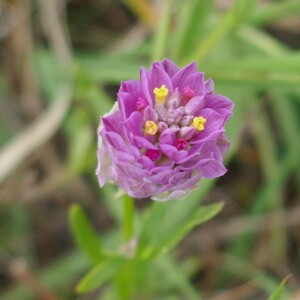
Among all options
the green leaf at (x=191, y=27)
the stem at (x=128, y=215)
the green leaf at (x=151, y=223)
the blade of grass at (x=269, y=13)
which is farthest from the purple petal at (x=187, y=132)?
the blade of grass at (x=269, y=13)

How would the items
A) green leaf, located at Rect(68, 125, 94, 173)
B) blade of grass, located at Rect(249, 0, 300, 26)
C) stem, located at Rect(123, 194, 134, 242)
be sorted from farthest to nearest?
green leaf, located at Rect(68, 125, 94, 173)
blade of grass, located at Rect(249, 0, 300, 26)
stem, located at Rect(123, 194, 134, 242)

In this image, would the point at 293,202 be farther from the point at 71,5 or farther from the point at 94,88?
the point at 71,5

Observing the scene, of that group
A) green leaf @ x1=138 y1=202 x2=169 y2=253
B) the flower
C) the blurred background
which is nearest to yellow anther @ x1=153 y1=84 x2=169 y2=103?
the flower

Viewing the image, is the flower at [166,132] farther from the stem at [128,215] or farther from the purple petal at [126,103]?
the stem at [128,215]

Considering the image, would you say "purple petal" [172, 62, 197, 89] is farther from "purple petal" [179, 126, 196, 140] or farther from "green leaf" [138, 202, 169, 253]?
"green leaf" [138, 202, 169, 253]

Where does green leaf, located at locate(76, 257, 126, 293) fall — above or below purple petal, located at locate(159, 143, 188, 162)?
below
